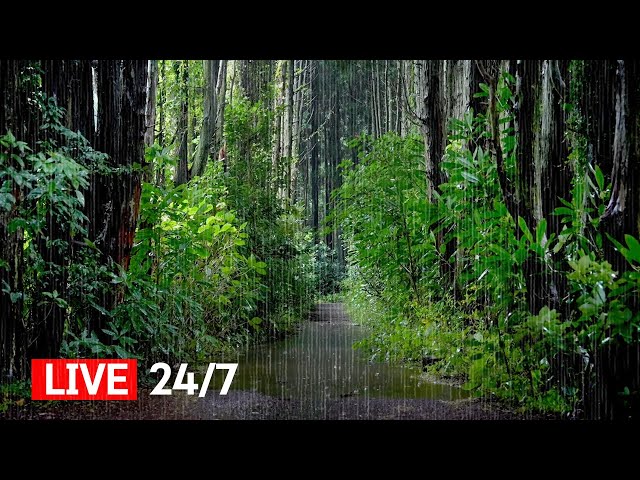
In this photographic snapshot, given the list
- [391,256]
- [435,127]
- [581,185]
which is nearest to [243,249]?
[391,256]

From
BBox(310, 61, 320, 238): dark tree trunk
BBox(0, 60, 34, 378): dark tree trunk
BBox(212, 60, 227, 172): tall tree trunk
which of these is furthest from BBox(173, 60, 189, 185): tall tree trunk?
BBox(310, 61, 320, 238): dark tree trunk

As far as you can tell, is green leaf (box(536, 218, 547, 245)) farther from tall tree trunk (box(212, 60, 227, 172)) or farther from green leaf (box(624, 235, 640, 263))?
tall tree trunk (box(212, 60, 227, 172))

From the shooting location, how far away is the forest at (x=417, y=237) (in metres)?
2.90

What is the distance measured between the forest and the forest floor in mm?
104

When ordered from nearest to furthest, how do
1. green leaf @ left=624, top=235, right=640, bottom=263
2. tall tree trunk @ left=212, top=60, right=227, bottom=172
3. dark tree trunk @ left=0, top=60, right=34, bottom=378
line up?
green leaf @ left=624, top=235, right=640, bottom=263 → dark tree trunk @ left=0, top=60, right=34, bottom=378 → tall tree trunk @ left=212, top=60, right=227, bottom=172

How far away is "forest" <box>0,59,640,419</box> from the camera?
114 inches

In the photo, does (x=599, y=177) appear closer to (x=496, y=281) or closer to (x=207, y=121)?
(x=496, y=281)

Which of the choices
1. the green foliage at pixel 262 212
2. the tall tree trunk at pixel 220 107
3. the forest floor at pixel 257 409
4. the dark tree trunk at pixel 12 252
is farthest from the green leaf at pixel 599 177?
the tall tree trunk at pixel 220 107

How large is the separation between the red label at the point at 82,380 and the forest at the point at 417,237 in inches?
6.7

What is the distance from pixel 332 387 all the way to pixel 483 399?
101 centimetres

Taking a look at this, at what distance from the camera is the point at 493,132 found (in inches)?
154

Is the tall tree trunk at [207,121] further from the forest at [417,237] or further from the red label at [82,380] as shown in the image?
the red label at [82,380]

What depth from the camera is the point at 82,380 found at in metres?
2.80
